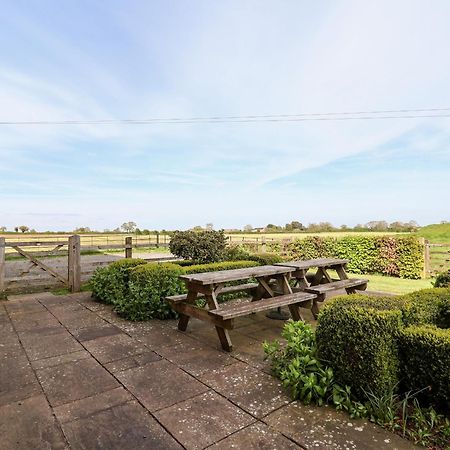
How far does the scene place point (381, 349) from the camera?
2.37 meters

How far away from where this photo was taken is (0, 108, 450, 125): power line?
11328 millimetres

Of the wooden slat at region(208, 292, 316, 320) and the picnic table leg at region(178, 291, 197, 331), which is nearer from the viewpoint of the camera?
the wooden slat at region(208, 292, 316, 320)

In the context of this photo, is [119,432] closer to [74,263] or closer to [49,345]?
[49,345]

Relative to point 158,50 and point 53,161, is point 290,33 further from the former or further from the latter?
point 53,161

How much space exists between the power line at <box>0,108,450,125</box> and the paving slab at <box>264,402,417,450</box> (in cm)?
1148

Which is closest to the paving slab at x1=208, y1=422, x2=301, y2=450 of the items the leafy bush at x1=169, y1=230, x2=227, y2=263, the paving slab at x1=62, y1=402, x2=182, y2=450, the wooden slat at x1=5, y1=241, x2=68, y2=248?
the paving slab at x1=62, y1=402, x2=182, y2=450

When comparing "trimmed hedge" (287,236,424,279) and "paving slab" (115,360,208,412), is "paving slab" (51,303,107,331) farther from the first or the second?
"trimmed hedge" (287,236,424,279)

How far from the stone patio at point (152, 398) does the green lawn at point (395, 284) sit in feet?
18.8

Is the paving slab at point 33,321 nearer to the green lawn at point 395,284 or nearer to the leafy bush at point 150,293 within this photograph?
the leafy bush at point 150,293

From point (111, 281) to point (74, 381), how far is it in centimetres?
346

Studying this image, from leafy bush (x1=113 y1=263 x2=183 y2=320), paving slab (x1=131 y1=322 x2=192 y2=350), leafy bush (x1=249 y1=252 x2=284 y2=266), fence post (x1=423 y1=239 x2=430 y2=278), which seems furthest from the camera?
fence post (x1=423 y1=239 x2=430 y2=278)

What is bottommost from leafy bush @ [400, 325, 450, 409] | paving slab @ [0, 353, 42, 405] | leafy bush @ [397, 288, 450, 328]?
paving slab @ [0, 353, 42, 405]

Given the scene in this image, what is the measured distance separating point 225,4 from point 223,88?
3.12 meters

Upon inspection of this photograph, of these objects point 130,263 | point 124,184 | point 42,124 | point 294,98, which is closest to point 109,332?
point 130,263
